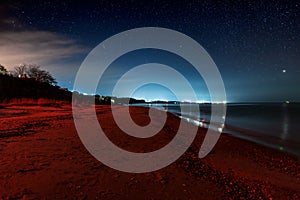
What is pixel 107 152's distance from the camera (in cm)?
752

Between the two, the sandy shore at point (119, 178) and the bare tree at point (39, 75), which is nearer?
the sandy shore at point (119, 178)

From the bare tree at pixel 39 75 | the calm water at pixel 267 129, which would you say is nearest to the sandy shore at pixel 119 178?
the calm water at pixel 267 129

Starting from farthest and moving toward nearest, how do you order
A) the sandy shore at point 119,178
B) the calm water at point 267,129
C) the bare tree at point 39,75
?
the bare tree at point 39,75
the calm water at point 267,129
the sandy shore at point 119,178

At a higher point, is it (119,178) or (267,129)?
(119,178)

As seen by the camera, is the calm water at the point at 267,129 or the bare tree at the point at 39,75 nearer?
the calm water at the point at 267,129

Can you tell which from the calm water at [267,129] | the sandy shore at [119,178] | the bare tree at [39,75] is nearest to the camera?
the sandy shore at [119,178]

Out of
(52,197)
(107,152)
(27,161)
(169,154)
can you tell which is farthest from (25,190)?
(169,154)

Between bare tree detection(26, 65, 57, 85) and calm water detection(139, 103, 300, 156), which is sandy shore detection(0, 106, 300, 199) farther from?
bare tree detection(26, 65, 57, 85)

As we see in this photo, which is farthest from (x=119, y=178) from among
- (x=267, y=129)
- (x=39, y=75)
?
(x=39, y=75)

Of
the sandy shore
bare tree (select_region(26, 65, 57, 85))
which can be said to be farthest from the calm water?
bare tree (select_region(26, 65, 57, 85))

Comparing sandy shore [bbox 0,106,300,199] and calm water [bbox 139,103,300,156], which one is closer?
sandy shore [bbox 0,106,300,199]

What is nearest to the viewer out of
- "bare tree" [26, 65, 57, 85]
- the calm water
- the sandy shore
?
the sandy shore

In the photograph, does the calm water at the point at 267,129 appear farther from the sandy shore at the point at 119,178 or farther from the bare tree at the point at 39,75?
the bare tree at the point at 39,75

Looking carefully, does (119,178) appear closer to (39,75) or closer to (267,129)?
(267,129)
